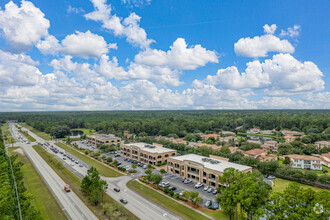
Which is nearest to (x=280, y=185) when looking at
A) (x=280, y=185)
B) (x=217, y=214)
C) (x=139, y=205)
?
(x=280, y=185)

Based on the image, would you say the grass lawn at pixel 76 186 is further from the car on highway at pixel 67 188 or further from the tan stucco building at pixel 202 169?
the tan stucco building at pixel 202 169

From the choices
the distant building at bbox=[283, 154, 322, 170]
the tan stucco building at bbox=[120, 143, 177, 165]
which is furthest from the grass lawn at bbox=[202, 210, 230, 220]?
the distant building at bbox=[283, 154, 322, 170]

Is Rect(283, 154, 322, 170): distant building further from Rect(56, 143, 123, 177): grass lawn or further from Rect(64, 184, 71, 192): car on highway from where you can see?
Rect(64, 184, 71, 192): car on highway

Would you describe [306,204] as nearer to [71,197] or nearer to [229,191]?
[229,191]

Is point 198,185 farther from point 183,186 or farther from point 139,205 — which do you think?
point 139,205

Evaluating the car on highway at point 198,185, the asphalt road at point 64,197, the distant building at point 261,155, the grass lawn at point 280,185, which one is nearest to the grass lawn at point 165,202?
the car on highway at point 198,185

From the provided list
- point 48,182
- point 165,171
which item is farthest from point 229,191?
point 48,182
